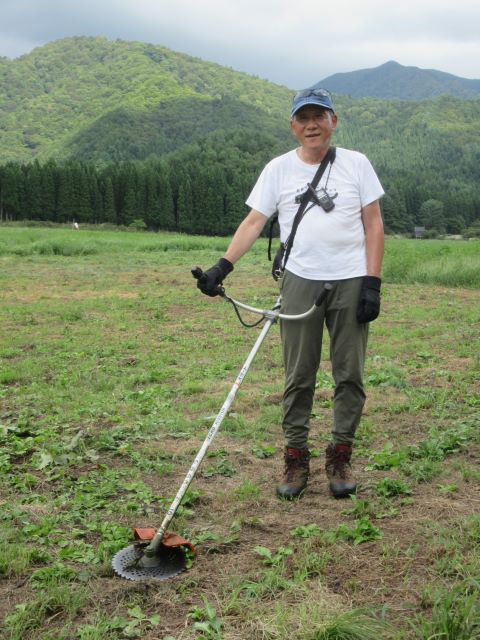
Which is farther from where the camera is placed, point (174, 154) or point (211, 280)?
point (174, 154)

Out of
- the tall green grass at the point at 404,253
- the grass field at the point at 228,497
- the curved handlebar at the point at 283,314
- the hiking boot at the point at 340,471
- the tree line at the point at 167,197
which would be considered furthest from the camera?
the tree line at the point at 167,197

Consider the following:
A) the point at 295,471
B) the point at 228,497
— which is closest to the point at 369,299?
the point at 295,471

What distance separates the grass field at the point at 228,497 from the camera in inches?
117

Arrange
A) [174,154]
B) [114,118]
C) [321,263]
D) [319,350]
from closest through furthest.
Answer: [321,263] < [319,350] < [174,154] < [114,118]

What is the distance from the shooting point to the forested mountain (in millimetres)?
66500

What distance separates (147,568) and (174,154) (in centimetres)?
11212

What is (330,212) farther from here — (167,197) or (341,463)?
(167,197)

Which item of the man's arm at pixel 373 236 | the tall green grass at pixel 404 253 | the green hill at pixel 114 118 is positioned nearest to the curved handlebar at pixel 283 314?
the man's arm at pixel 373 236

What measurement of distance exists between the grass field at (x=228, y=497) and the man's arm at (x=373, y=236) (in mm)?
1476

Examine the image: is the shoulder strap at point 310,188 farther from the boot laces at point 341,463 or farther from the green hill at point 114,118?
the green hill at point 114,118

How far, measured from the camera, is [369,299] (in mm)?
4062

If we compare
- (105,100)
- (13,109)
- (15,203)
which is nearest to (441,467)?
(15,203)

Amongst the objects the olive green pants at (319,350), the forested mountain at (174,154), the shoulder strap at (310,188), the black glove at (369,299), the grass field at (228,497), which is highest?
the forested mountain at (174,154)

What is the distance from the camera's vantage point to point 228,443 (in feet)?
18.6
